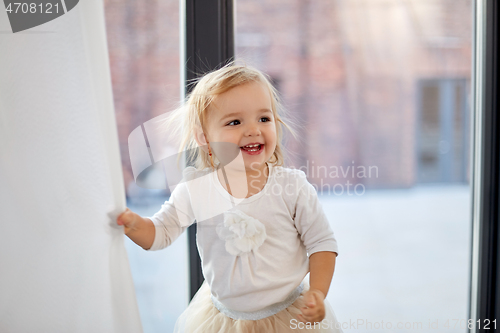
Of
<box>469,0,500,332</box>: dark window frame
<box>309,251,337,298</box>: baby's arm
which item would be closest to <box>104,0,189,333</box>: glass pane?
<box>309,251,337,298</box>: baby's arm

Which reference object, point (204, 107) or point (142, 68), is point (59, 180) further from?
point (142, 68)

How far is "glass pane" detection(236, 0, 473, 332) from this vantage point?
110 centimetres

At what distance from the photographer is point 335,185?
44.1 inches

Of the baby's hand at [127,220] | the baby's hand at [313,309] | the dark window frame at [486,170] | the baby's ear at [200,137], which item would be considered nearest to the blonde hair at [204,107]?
the baby's ear at [200,137]

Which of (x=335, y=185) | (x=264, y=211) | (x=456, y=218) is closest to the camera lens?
(x=264, y=211)

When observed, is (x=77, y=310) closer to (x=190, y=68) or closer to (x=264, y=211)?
(x=264, y=211)

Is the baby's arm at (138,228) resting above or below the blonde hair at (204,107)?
below

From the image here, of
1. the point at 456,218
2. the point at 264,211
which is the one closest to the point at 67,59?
the point at 264,211

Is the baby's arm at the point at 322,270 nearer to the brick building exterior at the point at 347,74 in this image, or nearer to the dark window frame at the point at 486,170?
the brick building exterior at the point at 347,74

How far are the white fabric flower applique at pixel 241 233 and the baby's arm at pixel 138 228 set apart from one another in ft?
0.50

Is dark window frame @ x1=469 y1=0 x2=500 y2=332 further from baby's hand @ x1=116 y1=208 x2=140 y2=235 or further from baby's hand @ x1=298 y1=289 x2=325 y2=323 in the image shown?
baby's hand @ x1=116 y1=208 x2=140 y2=235

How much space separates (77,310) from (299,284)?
0.47 m

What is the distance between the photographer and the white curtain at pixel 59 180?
0.62 m

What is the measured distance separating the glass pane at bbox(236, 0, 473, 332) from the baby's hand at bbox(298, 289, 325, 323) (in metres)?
0.41
